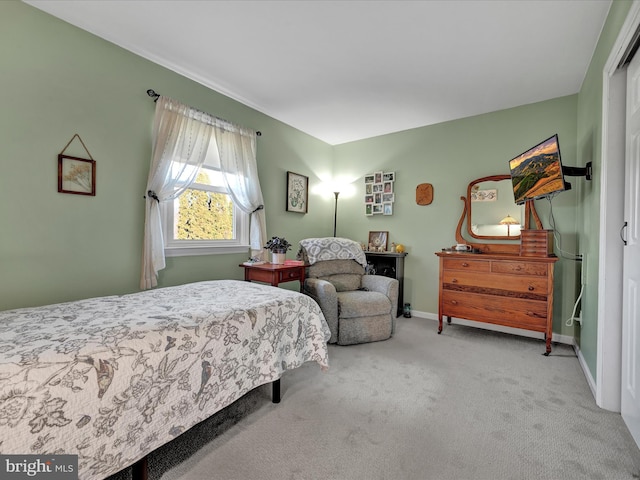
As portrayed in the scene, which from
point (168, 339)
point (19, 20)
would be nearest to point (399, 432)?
point (168, 339)

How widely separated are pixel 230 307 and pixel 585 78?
3676 mm

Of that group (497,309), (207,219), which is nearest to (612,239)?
(497,309)

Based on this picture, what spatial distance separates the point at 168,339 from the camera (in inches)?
50.0

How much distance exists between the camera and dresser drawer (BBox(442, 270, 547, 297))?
2.84m

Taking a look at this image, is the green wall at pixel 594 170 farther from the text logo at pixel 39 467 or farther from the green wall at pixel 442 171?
the text logo at pixel 39 467

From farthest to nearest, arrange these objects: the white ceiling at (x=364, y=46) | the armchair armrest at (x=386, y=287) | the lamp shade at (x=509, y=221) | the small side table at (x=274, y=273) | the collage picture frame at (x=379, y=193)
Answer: the collage picture frame at (x=379, y=193) < the lamp shade at (x=509, y=221) < the armchair armrest at (x=386, y=287) < the small side table at (x=274, y=273) < the white ceiling at (x=364, y=46)

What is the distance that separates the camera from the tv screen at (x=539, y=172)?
244 cm

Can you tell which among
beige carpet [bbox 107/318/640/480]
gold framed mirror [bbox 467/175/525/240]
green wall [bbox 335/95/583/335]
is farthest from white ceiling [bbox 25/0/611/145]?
beige carpet [bbox 107/318/640/480]

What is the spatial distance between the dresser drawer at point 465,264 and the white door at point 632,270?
1299 mm

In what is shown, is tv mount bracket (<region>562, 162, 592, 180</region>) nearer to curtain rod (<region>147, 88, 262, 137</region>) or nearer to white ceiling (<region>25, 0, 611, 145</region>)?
white ceiling (<region>25, 0, 611, 145</region>)

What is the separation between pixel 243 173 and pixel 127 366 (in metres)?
2.49

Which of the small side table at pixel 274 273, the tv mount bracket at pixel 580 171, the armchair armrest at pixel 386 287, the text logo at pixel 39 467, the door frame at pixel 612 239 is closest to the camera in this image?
the text logo at pixel 39 467

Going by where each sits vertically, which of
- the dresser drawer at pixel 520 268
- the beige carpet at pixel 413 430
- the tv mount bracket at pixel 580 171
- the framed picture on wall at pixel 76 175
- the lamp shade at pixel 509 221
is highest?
the tv mount bracket at pixel 580 171

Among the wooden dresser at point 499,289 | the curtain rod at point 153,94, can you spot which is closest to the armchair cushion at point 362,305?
the wooden dresser at point 499,289
